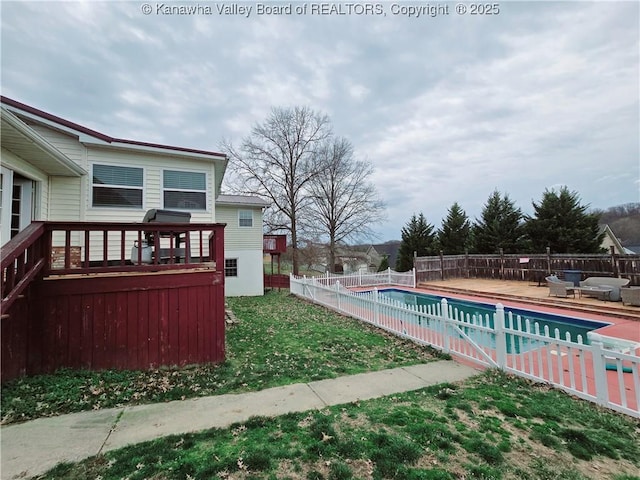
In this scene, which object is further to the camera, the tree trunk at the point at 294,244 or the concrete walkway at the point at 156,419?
the tree trunk at the point at 294,244

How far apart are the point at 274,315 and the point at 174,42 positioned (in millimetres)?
8693

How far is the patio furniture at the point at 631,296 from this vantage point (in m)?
8.86

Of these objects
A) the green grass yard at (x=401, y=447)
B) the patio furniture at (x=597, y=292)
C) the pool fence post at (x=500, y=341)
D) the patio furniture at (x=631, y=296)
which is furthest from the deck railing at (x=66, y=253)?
the patio furniture at (x=597, y=292)

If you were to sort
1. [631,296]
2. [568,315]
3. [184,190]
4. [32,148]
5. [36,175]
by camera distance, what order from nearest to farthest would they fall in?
[32,148] < [36,175] < [184,190] < [631,296] < [568,315]

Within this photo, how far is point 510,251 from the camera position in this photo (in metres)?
20.5

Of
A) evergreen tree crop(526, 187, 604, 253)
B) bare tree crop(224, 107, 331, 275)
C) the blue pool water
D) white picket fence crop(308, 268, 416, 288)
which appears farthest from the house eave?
evergreen tree crop(526, 187, 604, 253)

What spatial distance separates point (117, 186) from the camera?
7551 mm

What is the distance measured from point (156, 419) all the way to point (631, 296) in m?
13.0

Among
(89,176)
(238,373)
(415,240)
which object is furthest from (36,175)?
(415,240)

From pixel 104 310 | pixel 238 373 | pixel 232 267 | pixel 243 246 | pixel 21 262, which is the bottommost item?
pixel 238 373

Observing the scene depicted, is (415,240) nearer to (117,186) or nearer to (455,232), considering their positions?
(455,232)

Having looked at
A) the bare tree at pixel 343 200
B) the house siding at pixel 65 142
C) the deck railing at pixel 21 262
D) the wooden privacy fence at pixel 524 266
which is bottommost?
the wooden privacy fence at pixel 524 266

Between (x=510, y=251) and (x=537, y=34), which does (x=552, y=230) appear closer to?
(x=510, y=251)

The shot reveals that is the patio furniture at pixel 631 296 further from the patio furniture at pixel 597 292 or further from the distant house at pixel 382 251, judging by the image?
the distant house at pixel 382 251
